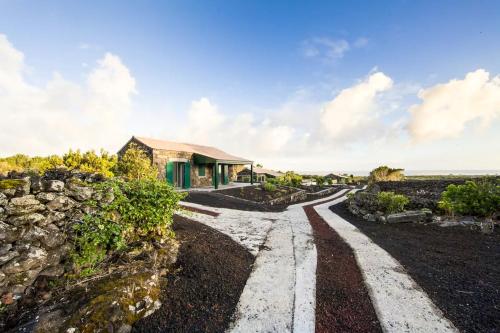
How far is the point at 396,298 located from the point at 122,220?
4590mm

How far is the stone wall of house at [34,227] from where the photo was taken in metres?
2.73

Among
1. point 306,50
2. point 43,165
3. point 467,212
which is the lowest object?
point 467,212

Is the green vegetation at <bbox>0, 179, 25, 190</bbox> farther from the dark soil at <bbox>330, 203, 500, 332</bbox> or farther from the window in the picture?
the window

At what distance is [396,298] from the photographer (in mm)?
3268

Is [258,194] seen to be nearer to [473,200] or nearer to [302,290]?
[473,200]

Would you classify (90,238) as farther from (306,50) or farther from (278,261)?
(306,50)

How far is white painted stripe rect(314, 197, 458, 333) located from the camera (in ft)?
8.85

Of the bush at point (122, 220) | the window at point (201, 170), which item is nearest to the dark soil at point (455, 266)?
the bush at point (122, 220)

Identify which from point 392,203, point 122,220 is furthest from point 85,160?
point 392,203

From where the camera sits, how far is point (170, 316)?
279 centimetres

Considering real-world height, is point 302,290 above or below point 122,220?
below

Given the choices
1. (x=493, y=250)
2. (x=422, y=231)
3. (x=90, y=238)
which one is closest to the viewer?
(x=90, y=238)

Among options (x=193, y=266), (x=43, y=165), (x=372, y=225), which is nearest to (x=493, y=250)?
(x=372, y=225)

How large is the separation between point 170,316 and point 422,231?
7747 mm
